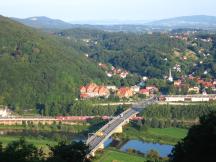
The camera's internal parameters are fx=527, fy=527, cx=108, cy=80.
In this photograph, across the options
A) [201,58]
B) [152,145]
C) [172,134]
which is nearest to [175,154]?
[152,145]

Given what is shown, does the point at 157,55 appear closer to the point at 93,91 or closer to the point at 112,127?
the point at 93,91

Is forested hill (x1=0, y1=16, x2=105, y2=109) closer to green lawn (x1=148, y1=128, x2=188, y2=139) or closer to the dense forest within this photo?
the dense forest

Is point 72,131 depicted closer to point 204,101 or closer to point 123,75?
point 204,101

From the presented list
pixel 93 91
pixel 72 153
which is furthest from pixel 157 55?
pixel 72 153

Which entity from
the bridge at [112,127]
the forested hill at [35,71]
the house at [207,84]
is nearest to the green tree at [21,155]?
the bridge at [112,127]

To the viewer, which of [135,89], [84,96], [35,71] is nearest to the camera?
[84,96]

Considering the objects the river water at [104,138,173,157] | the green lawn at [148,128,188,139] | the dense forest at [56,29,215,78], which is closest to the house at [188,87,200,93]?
the dense forest at [56,29,215,78]

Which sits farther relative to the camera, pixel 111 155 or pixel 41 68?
pixel 41 68
